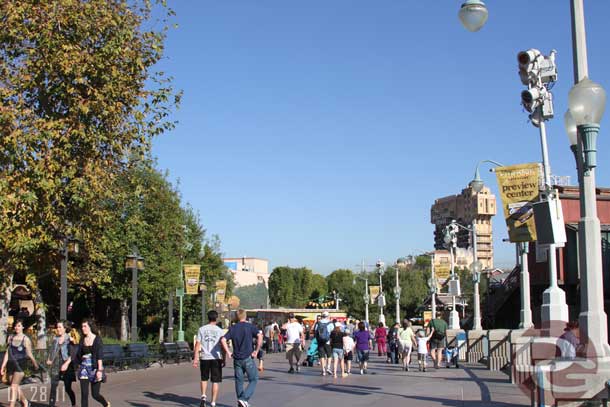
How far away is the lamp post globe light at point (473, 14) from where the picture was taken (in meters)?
13.3

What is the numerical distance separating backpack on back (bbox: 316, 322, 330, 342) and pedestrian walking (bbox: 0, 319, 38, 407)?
11110 mm

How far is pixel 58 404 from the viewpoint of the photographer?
14602 mm

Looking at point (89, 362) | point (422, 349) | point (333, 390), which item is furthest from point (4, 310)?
point (89, 362)

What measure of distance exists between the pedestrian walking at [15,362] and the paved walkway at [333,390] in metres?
1.66

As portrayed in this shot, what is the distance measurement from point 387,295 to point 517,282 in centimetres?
5505

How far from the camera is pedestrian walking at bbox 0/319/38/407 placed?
507 inches

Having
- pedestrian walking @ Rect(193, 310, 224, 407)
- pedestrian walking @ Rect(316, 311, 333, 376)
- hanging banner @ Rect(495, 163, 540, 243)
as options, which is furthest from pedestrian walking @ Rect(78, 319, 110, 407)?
pedestrian walking @ Rect(316, 311, 333, 376)

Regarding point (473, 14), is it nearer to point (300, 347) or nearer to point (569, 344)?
point (569, 344)

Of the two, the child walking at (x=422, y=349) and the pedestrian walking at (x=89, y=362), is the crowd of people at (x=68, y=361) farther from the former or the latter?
the child walking at (x=422, y=349)

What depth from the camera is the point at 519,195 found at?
1794 centimetres

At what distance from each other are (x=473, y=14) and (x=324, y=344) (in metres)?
12.2

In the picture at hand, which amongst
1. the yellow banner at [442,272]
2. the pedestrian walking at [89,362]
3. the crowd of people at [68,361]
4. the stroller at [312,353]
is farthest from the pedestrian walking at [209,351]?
the yellow banner at [442,272]

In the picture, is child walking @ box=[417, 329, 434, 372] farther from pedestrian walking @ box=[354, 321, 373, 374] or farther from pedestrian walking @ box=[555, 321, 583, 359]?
pedestrian walking @ box=[555, 321, 583, 359]

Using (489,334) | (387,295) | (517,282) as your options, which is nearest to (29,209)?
(489,334)
